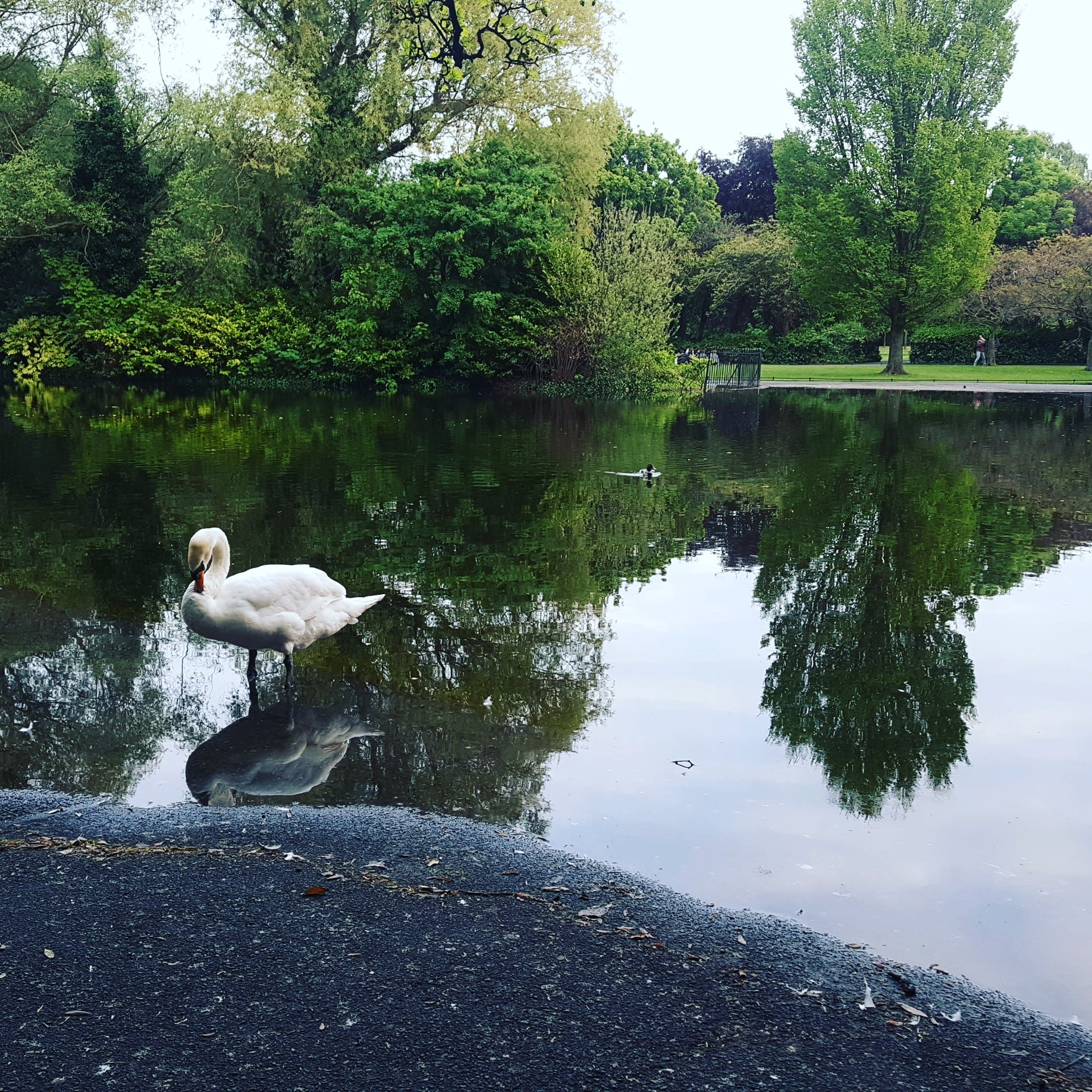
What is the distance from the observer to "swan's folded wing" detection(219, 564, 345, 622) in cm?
729

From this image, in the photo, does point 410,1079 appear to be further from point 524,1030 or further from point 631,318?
point 631,318

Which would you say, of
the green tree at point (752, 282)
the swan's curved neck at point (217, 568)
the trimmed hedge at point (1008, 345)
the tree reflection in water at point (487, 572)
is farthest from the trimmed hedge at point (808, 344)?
the swan's curved neck at point (217, 568)

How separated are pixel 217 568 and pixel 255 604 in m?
0.40

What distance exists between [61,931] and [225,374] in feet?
138

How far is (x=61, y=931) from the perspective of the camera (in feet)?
14.5

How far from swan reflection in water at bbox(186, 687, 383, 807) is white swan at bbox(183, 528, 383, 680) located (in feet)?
1.66

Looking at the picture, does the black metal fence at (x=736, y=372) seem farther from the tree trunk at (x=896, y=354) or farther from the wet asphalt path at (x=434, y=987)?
the wet asphalt path at (x=434, y=987)

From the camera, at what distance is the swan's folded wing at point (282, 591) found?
23.9ft

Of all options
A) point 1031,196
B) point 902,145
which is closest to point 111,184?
point 902,145

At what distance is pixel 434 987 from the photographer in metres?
4.09

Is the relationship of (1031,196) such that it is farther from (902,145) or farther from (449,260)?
(449,260)

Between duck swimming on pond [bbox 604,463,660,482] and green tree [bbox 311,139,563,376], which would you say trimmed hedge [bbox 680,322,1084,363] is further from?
duck swimming on pond [bbox 604,463,660,482]

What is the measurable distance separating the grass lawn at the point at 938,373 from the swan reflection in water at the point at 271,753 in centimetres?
4189

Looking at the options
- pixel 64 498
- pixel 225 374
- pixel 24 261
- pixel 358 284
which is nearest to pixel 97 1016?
pixel 64 498
